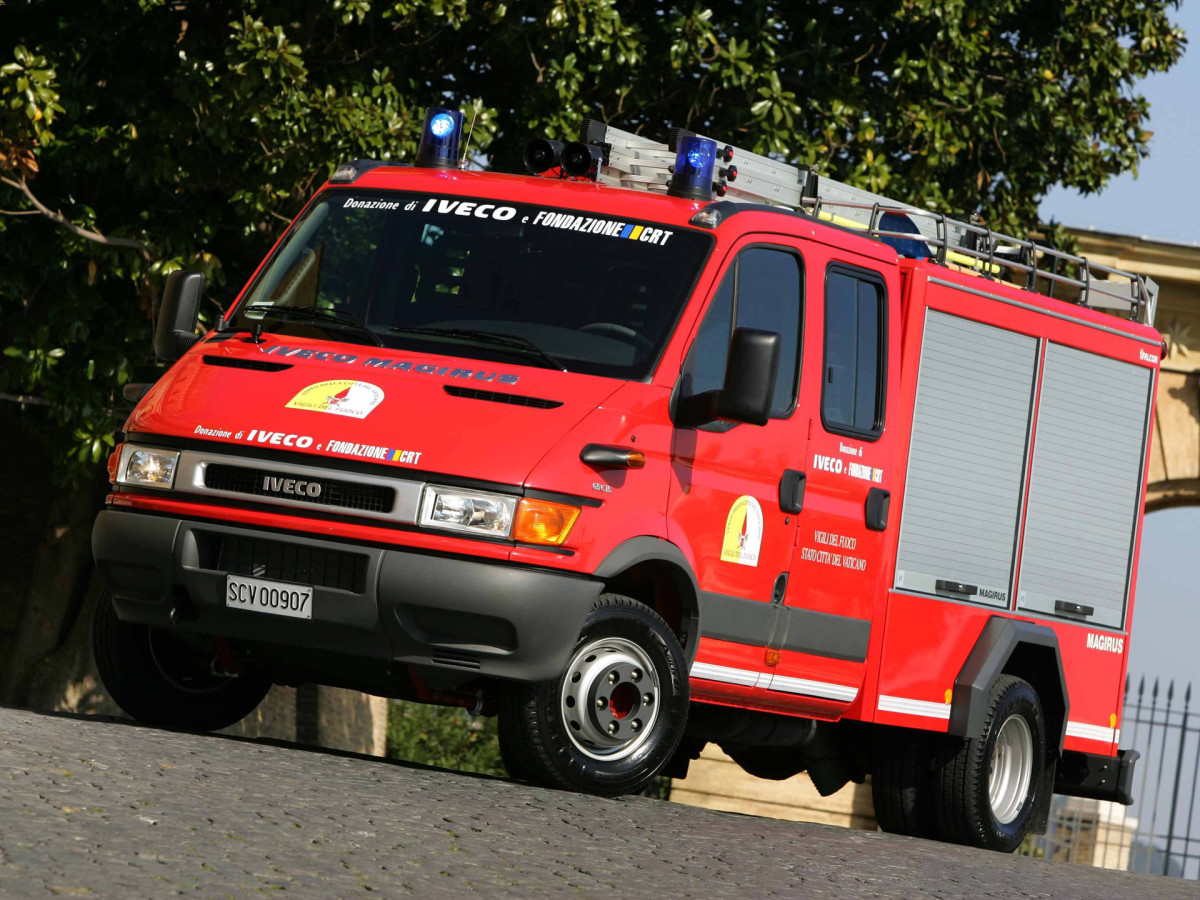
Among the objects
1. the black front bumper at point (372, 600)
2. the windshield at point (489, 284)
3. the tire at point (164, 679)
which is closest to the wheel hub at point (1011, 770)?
the windshield at point (489, 284)

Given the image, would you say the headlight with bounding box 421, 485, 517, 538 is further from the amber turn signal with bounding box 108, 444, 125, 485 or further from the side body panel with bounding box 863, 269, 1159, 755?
the side body panel with bounding box 863, 269, 1159, 755

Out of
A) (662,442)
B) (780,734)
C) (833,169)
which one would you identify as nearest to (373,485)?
(662,442)

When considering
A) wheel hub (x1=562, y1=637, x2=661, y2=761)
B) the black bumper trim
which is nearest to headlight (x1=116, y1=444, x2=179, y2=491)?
wheel hub (x1=562, y1=637, x2=661, y2=761)

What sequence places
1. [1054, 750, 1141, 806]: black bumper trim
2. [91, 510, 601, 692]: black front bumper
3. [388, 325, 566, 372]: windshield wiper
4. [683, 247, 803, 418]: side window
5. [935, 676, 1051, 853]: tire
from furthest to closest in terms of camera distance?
[1054, 750, 1141, 806]: black bumper trim < [935, 676, 1051, 853]: tire < [683, 247, 803, 418]: side window < [388, 325, 566, 372]: windshield wiper < [91, 510, 601, 692]: black front bumper

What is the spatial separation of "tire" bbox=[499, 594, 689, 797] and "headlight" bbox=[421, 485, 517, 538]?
1.69 feet

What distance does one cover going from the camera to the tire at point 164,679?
26.3ft

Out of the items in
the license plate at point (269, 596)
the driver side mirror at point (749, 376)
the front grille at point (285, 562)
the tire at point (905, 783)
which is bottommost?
the tire at point (905, 783)

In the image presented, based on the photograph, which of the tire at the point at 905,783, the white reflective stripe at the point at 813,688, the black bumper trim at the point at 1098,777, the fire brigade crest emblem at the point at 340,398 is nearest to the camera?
the fire brigade crest emblem at the point at 340,398

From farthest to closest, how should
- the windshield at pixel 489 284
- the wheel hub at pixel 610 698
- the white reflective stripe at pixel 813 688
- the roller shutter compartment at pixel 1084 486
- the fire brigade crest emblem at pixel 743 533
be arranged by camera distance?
the roller shutter compartment at pixel 1084 486, the white reflective stripe at pixel 813 688, the fire brigade crest emblem at pixel 743 533, the windshield at pixel 489 284, the wheel hub at pixel 610 698

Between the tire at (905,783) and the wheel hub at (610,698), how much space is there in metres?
2.38

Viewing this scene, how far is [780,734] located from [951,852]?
86 cm

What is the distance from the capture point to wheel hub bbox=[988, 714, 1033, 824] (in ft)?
31.7

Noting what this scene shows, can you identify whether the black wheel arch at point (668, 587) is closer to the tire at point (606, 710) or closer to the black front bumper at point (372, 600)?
the tire at point (606, 710)

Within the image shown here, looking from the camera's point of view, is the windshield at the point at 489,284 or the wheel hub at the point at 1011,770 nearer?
the windshield at the point at 489,284
